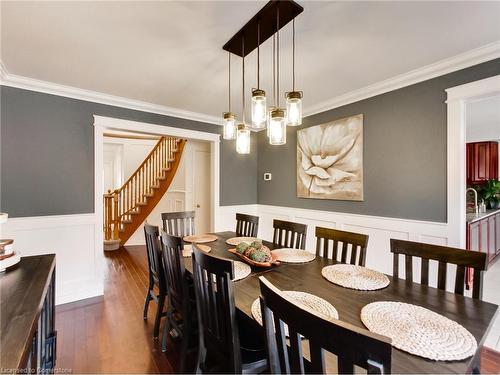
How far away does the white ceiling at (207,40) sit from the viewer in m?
1.56

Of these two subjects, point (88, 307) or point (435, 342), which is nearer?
point (435, 342)

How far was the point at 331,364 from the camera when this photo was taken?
81cm

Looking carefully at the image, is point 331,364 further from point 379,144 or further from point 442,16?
point 379,144

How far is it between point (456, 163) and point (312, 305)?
2123mm

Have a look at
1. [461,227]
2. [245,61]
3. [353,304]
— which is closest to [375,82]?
[245,61]

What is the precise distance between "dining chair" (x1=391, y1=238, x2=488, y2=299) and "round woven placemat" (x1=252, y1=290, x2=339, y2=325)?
715 mm

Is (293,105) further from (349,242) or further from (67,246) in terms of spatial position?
(67,246)

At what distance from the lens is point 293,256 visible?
1.95 metres

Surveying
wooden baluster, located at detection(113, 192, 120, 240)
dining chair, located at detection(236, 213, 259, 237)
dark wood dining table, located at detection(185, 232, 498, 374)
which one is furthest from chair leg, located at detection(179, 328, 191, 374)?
wooden baluster, located at detection(113, 192, 120, 240)

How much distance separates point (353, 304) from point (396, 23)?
1903mm

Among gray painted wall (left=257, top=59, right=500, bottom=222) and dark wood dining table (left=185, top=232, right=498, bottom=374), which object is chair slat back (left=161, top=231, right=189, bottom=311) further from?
gray painted wall (left=257, top=59, right=500, bottom=222)

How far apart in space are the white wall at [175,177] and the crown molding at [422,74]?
100 inches

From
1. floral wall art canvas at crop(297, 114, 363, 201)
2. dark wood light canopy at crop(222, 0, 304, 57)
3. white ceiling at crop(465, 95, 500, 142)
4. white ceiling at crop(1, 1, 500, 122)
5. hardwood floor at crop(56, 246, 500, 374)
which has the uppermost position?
white ceiling at crop(1, 1, 500, 122)

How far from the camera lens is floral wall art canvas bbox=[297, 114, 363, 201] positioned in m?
3.02
